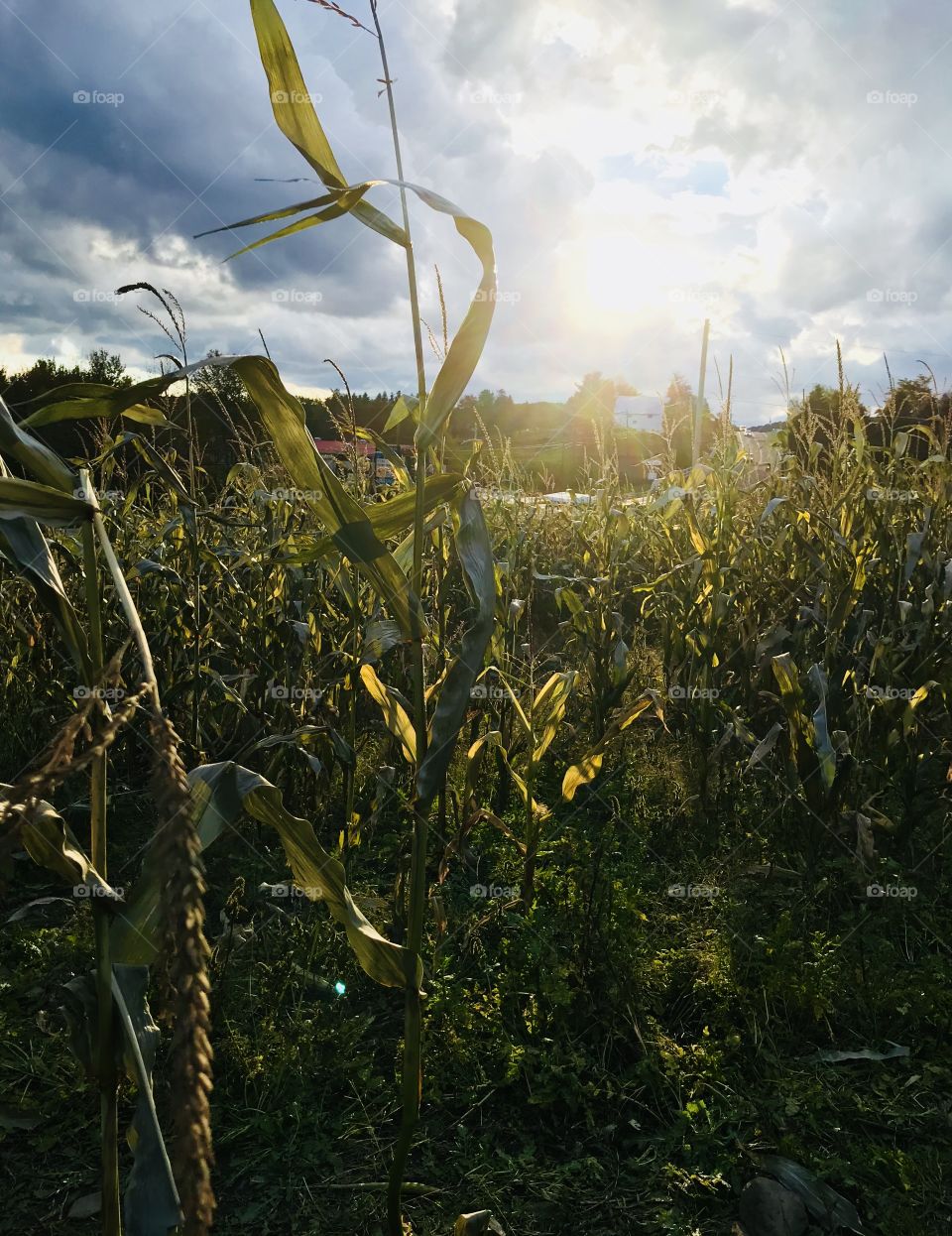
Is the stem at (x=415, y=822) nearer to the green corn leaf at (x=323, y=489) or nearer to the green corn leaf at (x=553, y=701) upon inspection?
the green corn leaf at (x=323, y=489)

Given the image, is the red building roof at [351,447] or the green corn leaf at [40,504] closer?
the green corn leaf at [40,504]

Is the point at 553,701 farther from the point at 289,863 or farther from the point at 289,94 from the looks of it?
the point at 289,94

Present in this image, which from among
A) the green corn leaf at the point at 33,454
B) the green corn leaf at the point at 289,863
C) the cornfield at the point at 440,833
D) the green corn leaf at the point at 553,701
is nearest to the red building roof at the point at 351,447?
the cornfield at the point at 440,833

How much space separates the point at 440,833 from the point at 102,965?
6.29 feet

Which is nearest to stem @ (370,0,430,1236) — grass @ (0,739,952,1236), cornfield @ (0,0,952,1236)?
cornfield @ (0,0,952,1236)

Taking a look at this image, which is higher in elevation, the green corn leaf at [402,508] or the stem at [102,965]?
the green corn leaf at [402,508]

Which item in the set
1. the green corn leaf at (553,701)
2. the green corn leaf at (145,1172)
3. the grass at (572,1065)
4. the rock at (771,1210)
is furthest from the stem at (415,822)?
the green corn leaf at (553,701)

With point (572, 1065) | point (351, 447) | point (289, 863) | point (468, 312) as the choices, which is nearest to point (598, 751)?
point (572, 1065)

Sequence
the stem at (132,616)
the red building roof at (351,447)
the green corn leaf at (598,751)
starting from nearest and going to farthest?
the stem at (132,616) < the green corn leaf at (598,751) < the red building roof at (351,447)

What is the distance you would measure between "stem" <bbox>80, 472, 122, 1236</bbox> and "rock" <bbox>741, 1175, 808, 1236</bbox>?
1.09 m

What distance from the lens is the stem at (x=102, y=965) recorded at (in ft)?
3.34

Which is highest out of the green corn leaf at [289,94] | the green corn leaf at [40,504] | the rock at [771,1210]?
the green corn leaf at [289,94]

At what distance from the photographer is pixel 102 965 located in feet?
3.34

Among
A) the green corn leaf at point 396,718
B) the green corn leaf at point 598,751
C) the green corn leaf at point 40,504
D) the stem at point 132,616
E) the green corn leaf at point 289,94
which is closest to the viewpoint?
the stem at point 132,616
